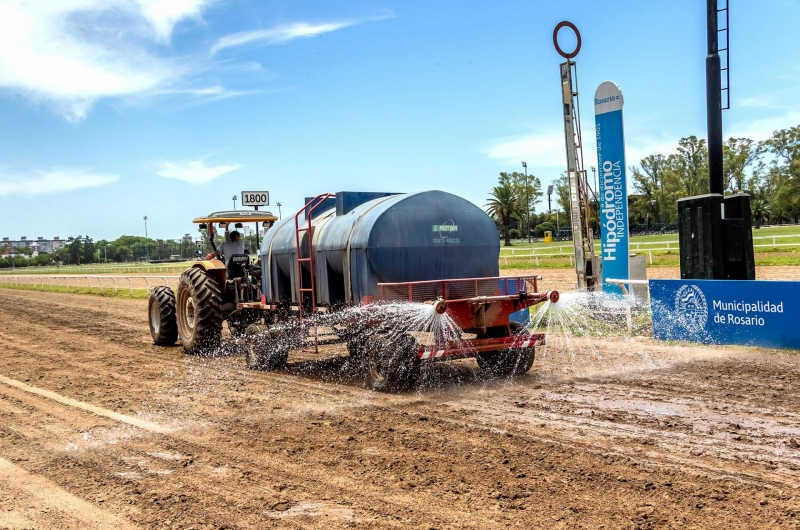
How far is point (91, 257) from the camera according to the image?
120 metres

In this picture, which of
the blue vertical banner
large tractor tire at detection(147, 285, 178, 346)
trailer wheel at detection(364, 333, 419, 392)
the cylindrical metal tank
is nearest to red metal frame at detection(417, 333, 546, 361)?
trailer wheel at detection(364, 333, 419, 392)

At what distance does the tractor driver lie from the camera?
43.3 feet

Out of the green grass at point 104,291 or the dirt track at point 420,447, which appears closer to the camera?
the dirt track at point 420,447

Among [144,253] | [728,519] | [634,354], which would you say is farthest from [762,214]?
[728,519]

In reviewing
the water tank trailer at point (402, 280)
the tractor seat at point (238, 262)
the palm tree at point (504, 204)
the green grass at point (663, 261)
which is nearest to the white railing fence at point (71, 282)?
the green grass at point (663, 261)

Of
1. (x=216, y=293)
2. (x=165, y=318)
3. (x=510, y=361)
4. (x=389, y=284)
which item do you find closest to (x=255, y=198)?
(x=216, y=293)

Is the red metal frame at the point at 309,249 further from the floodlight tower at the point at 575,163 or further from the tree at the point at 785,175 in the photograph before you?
the tree at the point at 785,175

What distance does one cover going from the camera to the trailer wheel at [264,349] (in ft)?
35.1

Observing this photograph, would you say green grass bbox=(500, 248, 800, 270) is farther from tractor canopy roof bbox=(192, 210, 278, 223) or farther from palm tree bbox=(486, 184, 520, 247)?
palm tree bbox=(486, 184, 520, 247)

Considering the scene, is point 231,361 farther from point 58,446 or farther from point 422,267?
point 58,446

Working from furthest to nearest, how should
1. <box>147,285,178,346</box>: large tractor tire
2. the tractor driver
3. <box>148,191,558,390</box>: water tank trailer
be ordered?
<box>147,285,178,346</box>: large tractor tire → the tractor driver → <box>148,191,558,390</box>: water tank trailer

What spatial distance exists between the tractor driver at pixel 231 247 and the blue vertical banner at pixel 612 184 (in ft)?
22.7

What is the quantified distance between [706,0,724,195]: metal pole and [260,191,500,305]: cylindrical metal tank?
5.14m

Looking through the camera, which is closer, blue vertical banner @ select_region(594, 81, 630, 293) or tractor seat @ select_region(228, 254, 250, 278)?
tractor seat @ select_region(228, 254, 250, 278)
